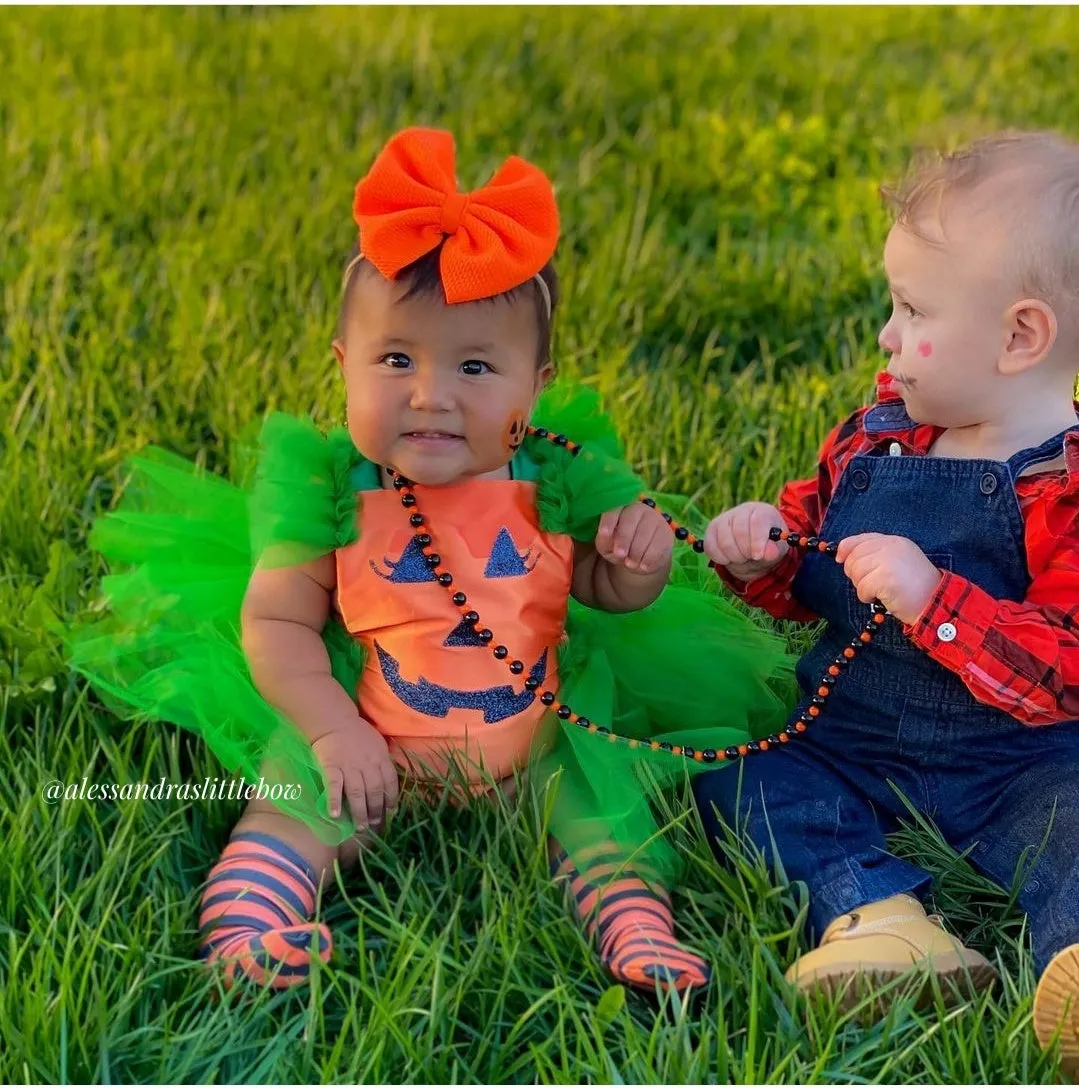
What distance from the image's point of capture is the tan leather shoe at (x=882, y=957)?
5.29ft

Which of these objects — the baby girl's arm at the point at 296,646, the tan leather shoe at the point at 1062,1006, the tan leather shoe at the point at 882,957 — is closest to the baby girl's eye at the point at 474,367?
the baby girl's arm at the point at 296,646

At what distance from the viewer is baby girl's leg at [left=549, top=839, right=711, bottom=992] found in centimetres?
166

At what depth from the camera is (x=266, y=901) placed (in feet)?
5.71

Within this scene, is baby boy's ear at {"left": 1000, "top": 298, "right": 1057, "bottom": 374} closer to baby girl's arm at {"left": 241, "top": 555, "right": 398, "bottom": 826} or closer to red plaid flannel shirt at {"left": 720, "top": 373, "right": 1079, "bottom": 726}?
red plaid flannel shirt at {"left": 720, "top": 373, "right": 1079, "bottom": 726}

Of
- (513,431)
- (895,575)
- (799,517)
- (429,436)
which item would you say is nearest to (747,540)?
(799,517)

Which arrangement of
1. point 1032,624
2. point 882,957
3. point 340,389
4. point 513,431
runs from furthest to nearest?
1. point 340,389
2. point 513,431
3. point 1032,624
4. point 882,957

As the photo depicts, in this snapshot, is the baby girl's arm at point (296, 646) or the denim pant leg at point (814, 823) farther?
the baby girl's arm at point (296, 646)

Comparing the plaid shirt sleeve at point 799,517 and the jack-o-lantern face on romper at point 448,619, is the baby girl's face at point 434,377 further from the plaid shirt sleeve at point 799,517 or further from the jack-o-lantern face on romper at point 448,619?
the plaid shirt sleeve at point 799,517

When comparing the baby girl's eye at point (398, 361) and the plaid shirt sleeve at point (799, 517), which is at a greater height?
the baby girl's eye at point (398, 361)

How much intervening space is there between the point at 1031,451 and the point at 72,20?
4.06 metres

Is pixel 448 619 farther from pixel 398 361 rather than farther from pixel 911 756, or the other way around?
pixel 911 756

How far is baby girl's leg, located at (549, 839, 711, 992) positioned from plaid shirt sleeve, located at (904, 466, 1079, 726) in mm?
473

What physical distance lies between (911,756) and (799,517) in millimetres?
397

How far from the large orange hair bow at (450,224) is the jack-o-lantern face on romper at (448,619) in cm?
31
